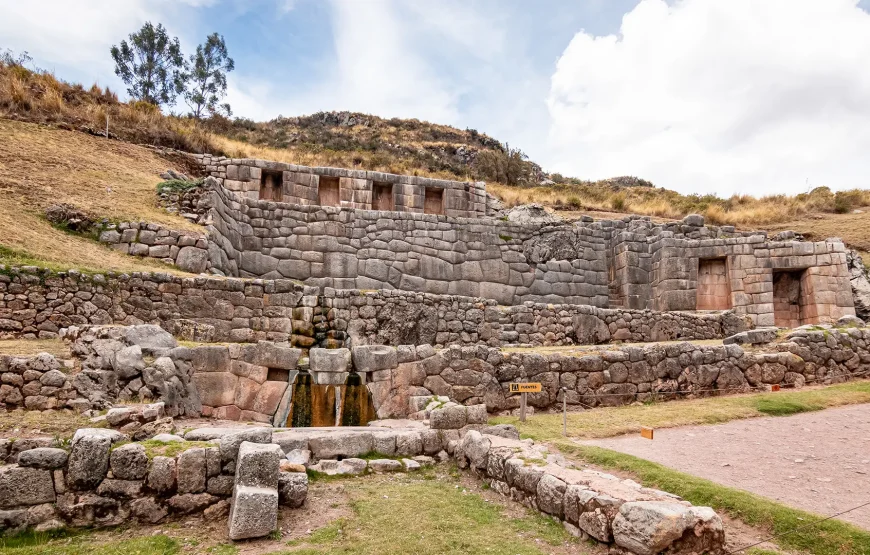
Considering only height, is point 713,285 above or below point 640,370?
above

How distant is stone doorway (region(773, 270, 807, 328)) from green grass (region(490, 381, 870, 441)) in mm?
6552

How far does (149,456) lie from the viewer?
457 centimetres

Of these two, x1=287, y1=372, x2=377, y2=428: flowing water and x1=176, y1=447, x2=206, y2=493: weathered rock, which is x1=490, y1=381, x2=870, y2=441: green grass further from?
x1=176, y1=447, x2=206, y2=493: weathered rock

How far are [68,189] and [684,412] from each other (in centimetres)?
1506

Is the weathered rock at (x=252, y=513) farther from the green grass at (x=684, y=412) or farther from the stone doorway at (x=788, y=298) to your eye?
the stone doorway at (x=788, y=298)

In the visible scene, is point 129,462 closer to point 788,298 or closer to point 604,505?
point 604,505

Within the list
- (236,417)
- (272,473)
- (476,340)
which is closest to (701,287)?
(476,340)

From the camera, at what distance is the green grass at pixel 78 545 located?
3.88 m

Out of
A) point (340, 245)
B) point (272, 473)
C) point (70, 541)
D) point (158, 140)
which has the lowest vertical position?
point (70, 541)

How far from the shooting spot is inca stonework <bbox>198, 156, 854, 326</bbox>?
627 inches

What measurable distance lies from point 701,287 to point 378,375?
12671 millimetres

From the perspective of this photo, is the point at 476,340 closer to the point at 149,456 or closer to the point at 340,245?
the point at 340,245

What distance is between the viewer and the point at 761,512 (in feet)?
14.2

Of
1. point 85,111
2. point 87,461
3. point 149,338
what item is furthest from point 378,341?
point 85,111
